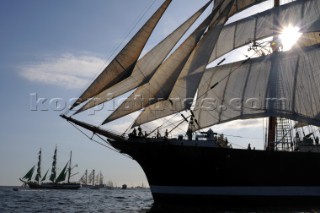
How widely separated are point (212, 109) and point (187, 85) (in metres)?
10.4

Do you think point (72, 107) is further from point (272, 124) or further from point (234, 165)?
point (272, 124)

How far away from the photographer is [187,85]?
32125 millimetres

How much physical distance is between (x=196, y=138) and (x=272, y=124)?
11.6 m

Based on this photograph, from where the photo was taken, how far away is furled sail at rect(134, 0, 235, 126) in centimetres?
3195

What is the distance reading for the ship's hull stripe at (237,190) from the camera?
31750mm

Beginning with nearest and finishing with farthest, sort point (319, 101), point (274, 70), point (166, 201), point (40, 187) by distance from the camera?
point (166, 201) → point (319, 101) → point (274, 70) → point (40, 187)

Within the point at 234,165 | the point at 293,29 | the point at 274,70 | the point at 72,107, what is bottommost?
the point at 234,165

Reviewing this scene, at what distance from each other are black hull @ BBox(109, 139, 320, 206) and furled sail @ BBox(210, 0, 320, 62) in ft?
49.4

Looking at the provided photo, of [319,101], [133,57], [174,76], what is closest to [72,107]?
[133,57]

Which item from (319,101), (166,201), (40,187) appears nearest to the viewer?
(166,201)

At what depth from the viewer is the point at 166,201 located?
32.2m

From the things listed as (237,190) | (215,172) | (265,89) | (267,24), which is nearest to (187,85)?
(215,172)

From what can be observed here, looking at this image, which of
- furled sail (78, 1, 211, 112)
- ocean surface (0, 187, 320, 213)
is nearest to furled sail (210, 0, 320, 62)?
furled sail (78, 1, 211, 112)

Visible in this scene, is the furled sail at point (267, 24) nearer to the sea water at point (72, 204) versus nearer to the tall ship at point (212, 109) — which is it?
the tall ship at point (212, 109)
